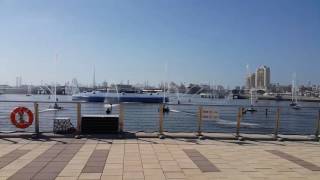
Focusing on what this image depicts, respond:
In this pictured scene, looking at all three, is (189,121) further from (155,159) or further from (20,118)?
(155,159)

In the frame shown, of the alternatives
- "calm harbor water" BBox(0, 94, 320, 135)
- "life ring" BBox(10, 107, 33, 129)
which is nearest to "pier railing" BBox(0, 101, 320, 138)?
"calm harbor water" BBox(0, 94, 320, 135)

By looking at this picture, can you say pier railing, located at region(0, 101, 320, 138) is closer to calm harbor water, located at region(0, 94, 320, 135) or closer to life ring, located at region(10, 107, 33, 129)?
calm harbor water, located at region(0, 94, 320, 135)

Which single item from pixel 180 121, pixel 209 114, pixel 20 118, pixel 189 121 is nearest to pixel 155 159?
pixel 209 114

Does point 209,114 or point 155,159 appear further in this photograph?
point 209,114

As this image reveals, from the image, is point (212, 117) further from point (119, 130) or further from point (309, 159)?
point (309, 159)

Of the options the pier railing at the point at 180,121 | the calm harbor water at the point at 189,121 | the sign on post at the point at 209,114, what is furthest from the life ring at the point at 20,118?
the sign on post at the point at 209,114

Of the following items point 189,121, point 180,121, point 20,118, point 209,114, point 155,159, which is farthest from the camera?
point 189,121

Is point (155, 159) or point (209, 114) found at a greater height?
point (209, 114)

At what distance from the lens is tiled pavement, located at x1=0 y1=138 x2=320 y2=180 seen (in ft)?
29.9

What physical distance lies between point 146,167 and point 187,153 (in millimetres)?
2272

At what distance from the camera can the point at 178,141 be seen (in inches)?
551

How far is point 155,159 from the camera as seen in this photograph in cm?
1072

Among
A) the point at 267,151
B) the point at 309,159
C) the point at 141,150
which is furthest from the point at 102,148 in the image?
the point at 309,159

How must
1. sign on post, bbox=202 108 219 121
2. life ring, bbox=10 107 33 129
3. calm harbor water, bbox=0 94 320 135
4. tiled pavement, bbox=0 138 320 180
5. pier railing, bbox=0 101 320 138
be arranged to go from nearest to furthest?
tiled pavement, bbox=0 138 320 180, life ring, bbox=10 107 33 129, pier railing, bbox=0 101 320 138, sign on post, bbox=202 108 219 121, calm harbor water, bbox=0 94 320 135
